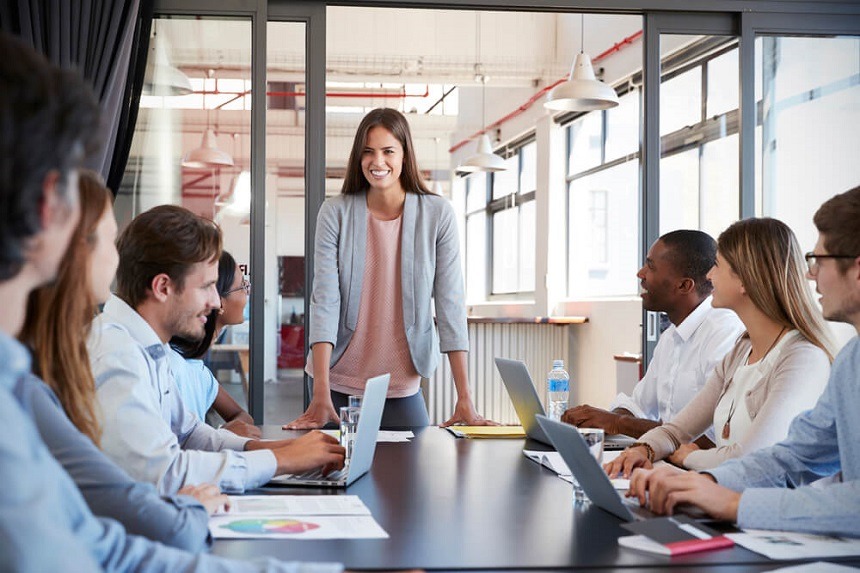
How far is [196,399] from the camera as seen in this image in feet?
8.87

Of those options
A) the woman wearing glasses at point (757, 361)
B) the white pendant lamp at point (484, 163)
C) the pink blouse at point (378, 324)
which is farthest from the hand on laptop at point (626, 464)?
the white pendant lamp at point (484, 163)

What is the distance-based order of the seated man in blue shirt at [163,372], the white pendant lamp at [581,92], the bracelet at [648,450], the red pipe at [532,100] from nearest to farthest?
the seated man in blue shirt at [163,372], the bracelet at [648,450], the white pendant lamp at [581,92], the red pipe at [532,100]

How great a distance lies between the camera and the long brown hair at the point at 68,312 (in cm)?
117

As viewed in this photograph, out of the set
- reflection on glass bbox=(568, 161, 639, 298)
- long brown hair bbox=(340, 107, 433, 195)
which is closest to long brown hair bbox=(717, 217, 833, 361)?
long brown hair bbox=(340, 107, 433, 195)

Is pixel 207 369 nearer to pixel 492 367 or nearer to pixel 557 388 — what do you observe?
pixel 557 388

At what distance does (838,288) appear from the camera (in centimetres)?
169

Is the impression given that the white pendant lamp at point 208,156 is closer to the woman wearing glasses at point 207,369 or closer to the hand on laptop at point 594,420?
the woman wearing glasses at point 207,369

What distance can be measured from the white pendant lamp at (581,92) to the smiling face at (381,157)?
2.02 m

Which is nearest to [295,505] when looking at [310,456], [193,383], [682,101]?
[310,456]

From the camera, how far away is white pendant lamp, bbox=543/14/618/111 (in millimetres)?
4641

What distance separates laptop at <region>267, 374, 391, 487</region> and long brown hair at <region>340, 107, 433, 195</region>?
108cm

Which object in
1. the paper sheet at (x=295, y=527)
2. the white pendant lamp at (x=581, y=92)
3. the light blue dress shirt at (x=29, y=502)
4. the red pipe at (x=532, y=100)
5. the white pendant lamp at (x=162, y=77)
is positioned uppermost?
the red pipe at (x=532, y=100)

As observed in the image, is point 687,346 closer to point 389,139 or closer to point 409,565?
point 389,139

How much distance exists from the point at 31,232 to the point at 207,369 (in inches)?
89.7
